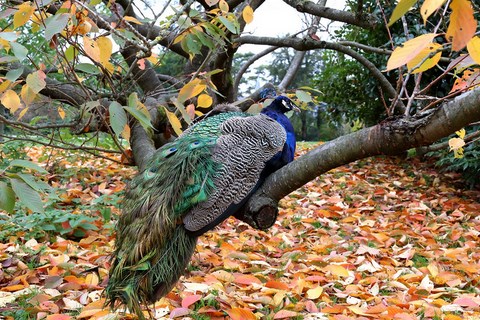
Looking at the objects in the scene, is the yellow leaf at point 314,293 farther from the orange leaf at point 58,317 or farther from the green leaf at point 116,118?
the green leaf at point 116,118

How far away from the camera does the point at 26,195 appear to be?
4.91 feet

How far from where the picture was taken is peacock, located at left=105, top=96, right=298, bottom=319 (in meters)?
1.86

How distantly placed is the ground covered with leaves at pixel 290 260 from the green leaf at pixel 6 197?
87cm

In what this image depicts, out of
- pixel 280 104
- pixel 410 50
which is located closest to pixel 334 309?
pixel 280 104

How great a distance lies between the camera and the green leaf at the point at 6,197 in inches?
57.6

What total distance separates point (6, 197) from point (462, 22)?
1332 mm

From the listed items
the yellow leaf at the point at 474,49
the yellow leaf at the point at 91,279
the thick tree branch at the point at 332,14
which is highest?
the thick tree branch at the point at 332,14

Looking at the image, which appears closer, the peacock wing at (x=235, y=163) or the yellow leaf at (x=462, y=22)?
the yellow leaf at (x=462, y=22)

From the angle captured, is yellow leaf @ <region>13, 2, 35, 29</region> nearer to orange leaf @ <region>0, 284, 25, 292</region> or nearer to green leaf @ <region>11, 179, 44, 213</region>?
green leaf @ <region>11, 179, 44, 213</region>

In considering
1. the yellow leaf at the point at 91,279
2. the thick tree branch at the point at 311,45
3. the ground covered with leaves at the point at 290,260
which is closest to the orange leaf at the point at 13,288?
the ground covered with leaves at the point at 290,260

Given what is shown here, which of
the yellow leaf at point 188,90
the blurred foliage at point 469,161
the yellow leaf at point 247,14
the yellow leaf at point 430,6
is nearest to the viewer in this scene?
the yellow leaf at point 430,6

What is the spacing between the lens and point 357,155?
174 cm

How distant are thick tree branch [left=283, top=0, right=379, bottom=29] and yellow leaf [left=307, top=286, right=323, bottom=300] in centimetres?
232

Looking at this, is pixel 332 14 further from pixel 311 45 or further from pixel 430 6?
pixel 430 6
